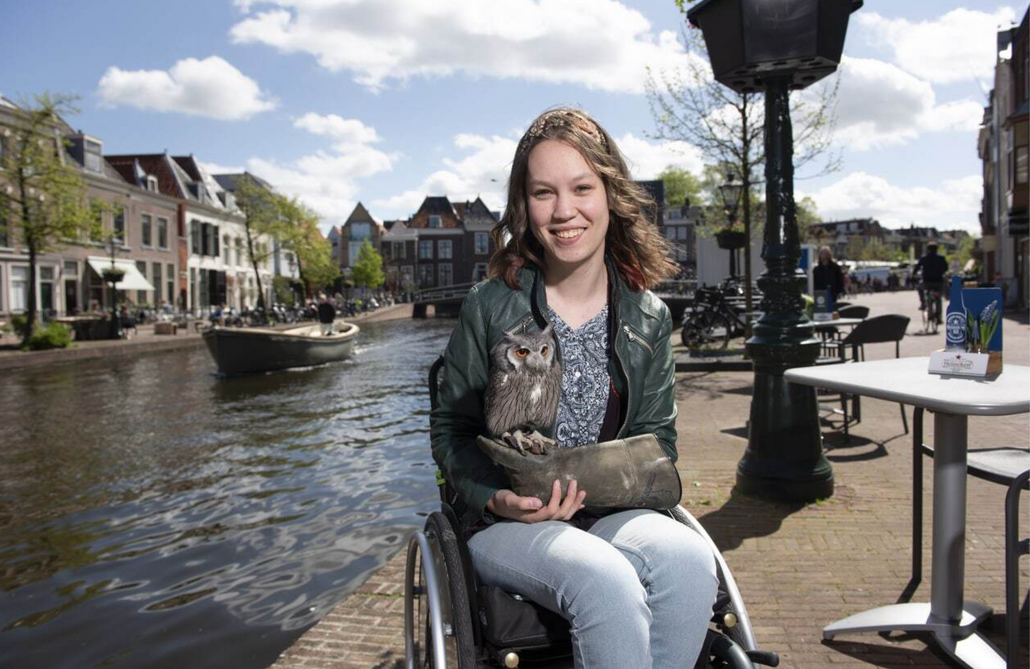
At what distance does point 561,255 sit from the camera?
191 centimetres

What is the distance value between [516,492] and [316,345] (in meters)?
16.8

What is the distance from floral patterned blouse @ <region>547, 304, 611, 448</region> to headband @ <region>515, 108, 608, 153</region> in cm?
46

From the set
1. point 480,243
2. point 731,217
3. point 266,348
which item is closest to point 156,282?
point 266,348

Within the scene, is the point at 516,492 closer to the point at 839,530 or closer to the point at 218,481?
the point at 839,530

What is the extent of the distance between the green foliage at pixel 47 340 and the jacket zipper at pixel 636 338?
21.1m

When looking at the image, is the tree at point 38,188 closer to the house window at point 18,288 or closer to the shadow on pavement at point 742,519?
the house window at point 18,288

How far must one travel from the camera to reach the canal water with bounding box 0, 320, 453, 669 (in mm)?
3785

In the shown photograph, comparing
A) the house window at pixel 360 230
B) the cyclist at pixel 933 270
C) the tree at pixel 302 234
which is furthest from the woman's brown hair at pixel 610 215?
the house window at pixel 360 230

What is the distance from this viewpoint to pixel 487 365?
73.2 inches

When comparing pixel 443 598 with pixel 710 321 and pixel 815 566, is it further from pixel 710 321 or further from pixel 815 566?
pixel 710 321

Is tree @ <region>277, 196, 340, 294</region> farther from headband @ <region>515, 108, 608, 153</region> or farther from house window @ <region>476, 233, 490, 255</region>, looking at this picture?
headband @ <region>515, 108, 608, 153</region>

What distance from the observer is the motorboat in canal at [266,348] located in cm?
1570

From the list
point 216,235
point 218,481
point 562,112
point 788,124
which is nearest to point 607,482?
point 562,112

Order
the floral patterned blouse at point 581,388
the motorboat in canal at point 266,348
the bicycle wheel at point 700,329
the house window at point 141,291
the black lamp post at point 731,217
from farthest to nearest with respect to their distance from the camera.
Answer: the house window at point 141,291
the black lamp post at point 731,217
the motorboat in canal at point 266,348
the bicycle wheel at point 700,329
the floral patterned blouse at point 581,388
